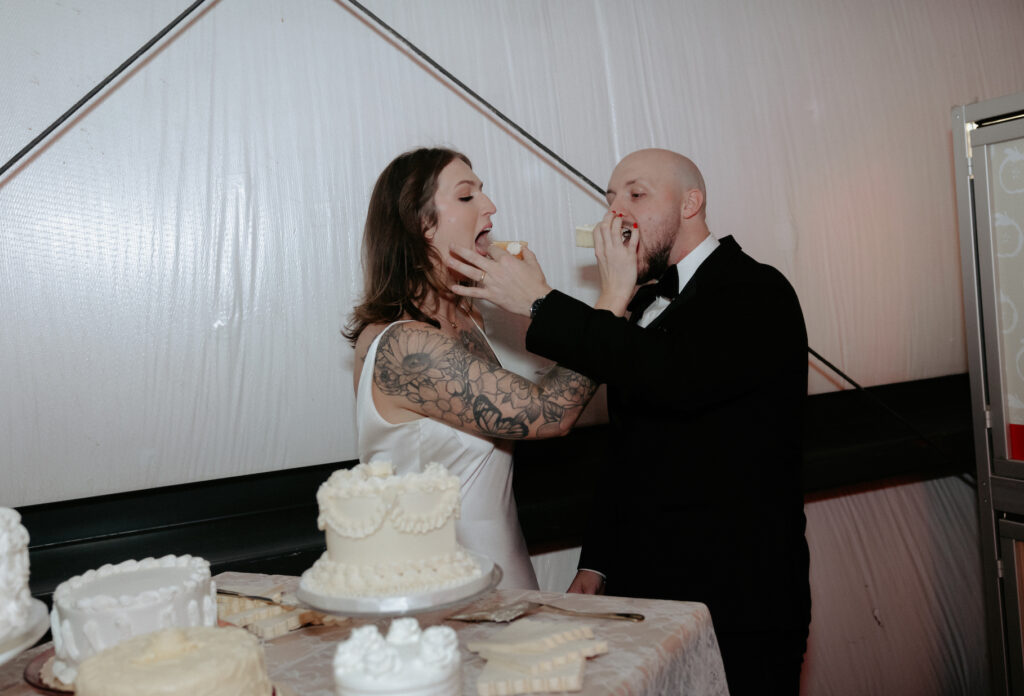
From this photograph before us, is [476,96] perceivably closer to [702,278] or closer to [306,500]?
[702,278]

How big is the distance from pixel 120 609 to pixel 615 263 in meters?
1.58

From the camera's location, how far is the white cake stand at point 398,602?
1.36 m

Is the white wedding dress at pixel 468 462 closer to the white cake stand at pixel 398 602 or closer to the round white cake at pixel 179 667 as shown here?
the white cake stand at pixel 398 602

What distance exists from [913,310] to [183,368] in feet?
10.6

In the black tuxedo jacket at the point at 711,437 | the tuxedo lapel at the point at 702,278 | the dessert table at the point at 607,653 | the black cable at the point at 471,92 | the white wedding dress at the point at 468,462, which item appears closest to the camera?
the dessert table at the point at 607,653

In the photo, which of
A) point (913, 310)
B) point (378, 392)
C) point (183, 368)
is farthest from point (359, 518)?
point (913, 310)

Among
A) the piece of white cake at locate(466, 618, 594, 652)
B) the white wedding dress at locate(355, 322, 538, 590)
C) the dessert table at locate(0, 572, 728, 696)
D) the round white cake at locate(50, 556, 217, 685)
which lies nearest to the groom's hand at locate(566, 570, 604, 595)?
the white wedding dress at locate(355, 322, 538, 590)

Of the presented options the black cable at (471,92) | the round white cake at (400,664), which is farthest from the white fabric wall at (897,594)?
the round white cake at (400,664)

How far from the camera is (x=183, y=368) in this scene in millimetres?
2711

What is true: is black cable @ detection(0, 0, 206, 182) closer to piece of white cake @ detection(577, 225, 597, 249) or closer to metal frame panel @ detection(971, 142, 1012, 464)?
piece of white cake @ detection(577, 225, 597, 249)

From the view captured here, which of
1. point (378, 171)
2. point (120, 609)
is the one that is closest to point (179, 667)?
point (120, 609)

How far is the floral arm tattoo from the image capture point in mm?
2158

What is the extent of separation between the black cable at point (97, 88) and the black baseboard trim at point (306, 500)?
101cm

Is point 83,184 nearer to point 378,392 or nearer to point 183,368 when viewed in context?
point 183,368
